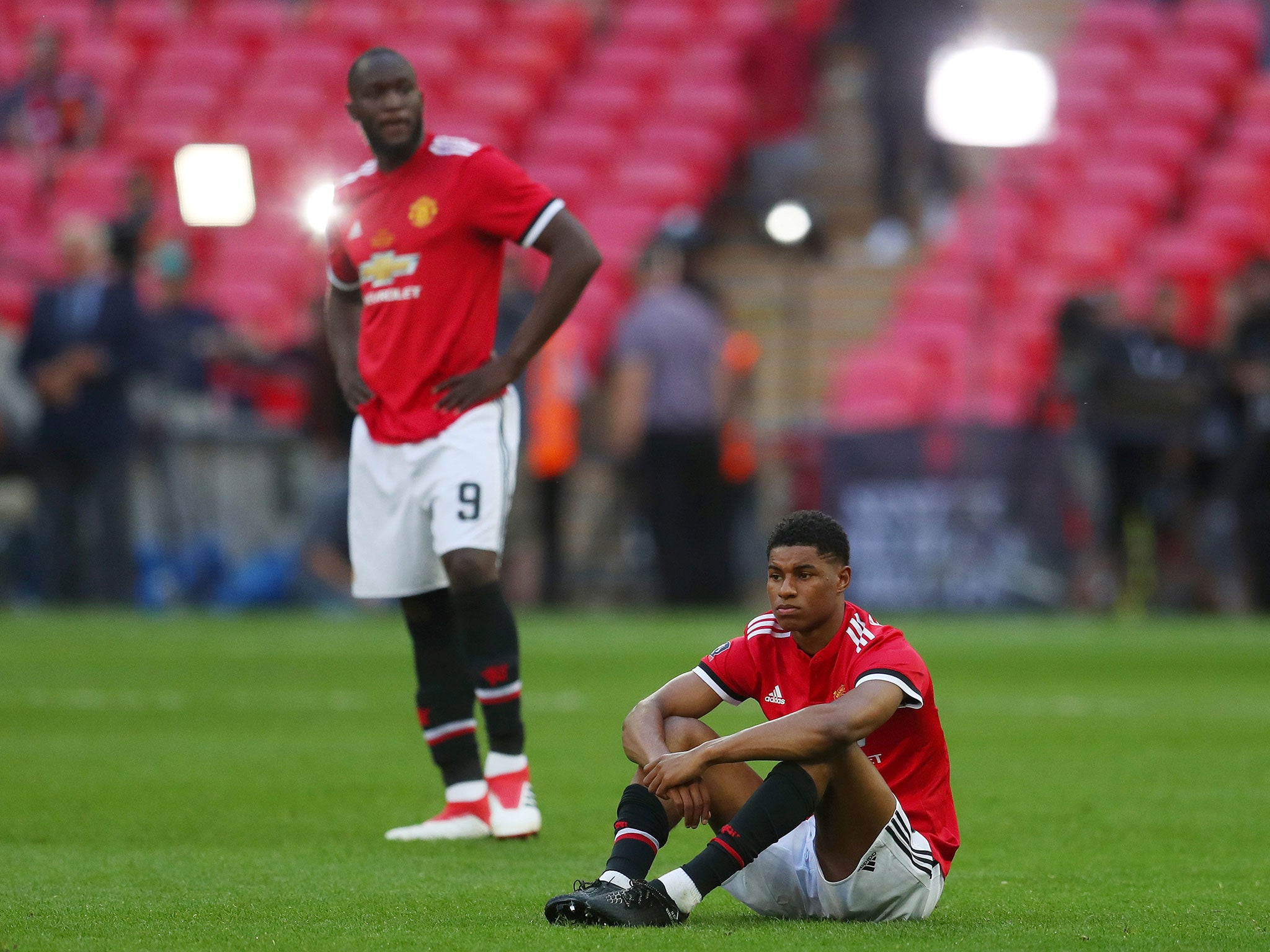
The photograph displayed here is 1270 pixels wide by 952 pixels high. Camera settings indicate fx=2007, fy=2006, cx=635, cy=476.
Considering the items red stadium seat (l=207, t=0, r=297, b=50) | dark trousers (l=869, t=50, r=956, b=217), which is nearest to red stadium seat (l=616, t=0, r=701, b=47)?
dark trousers (l=869, t=50, r=956, b=217)

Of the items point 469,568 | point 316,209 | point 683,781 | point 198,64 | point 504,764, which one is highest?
point 198,64

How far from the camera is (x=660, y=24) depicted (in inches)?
827

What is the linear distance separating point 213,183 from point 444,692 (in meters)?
13.2

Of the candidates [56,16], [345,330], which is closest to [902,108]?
[56,16]

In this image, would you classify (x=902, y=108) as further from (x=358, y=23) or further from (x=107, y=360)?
(x=107, y=360)

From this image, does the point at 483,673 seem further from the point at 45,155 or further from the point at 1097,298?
the point at 45,155

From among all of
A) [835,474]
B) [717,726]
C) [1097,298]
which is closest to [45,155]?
[835,474]

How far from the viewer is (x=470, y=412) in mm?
6066

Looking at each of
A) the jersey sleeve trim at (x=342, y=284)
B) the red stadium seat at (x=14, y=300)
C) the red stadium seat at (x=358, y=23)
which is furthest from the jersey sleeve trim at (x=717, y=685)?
the red stadium seat at (x=358, y=23)

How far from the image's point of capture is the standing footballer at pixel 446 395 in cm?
601

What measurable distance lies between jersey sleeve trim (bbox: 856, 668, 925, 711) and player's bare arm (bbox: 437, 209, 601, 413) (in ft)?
6.74

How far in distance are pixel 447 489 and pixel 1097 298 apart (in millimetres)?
10484

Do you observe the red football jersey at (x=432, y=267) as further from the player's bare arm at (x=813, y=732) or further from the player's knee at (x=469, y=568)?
the player's bare arm at (x=813, y=732)

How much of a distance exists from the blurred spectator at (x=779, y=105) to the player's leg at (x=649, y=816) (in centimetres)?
1450
